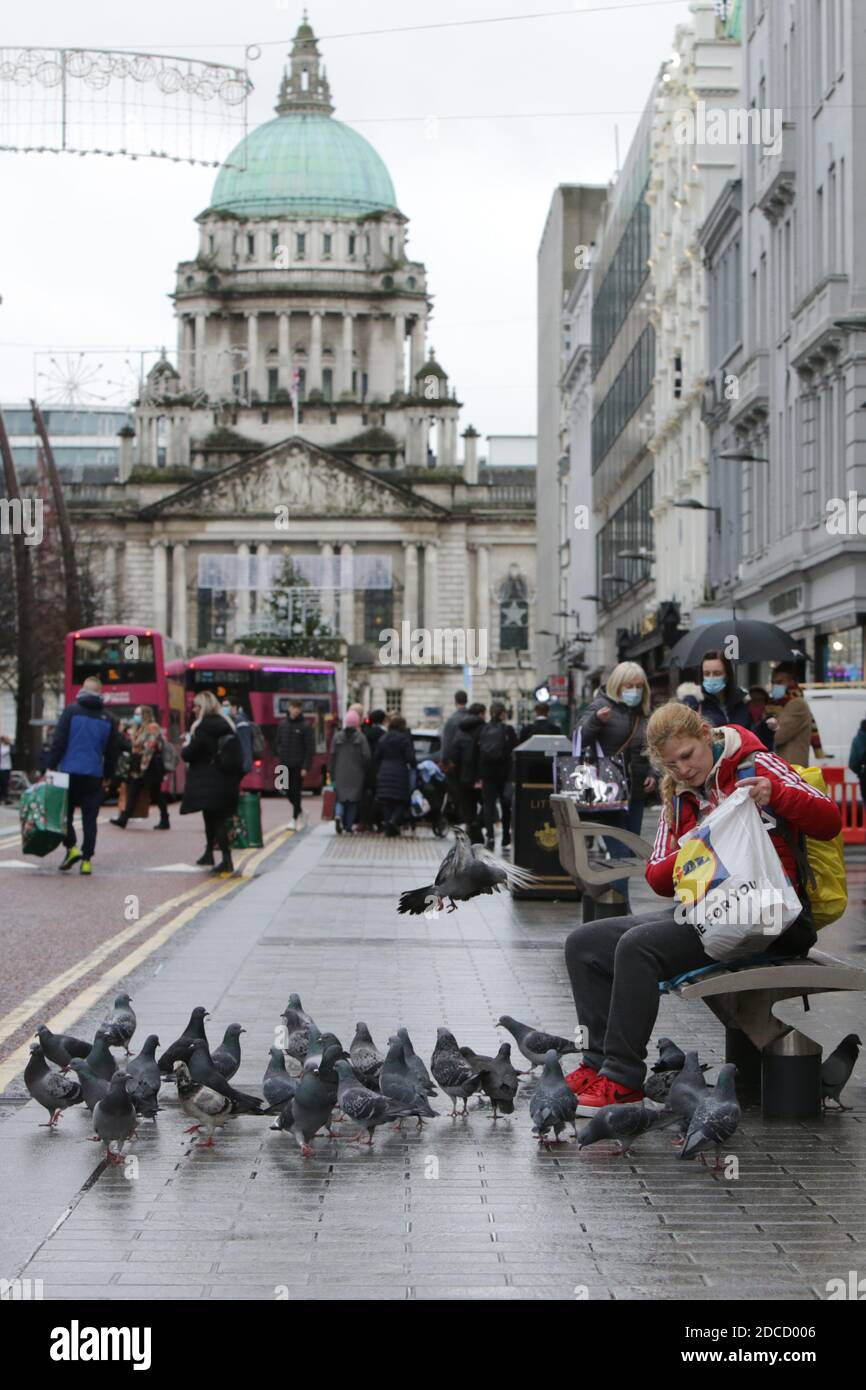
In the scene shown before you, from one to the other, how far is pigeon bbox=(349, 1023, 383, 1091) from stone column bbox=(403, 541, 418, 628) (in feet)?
380

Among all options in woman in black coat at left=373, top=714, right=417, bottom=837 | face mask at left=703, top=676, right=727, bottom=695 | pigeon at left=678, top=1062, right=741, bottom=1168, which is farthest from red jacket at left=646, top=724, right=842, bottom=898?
woman in black coat at left=373, top=714, right=417, bottom=837

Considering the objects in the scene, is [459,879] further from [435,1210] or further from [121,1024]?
[435,1210]

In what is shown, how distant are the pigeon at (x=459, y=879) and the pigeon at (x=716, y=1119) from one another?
1.75 meters

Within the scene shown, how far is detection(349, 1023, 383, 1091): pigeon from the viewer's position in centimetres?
707

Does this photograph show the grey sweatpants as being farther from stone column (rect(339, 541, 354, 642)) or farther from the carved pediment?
the carved pediment

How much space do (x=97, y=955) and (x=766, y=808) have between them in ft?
21.1

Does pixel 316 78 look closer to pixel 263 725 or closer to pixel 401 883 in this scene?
pixel 263 725

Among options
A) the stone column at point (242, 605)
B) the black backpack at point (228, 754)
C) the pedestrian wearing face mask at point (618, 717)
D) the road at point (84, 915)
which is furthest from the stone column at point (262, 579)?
the pedestrian wearing face mask at point (618, 717)

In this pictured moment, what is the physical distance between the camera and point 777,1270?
17.3 ft

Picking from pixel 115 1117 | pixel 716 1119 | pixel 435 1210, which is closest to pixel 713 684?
pixel 716 1119

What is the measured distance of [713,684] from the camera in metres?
14.1

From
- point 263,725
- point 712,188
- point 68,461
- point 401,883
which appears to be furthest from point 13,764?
point 68,461

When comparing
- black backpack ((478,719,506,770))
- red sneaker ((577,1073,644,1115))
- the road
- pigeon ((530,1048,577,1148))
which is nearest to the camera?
pigeon ((530,1048,577,1148))

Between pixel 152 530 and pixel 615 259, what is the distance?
5946 cm
